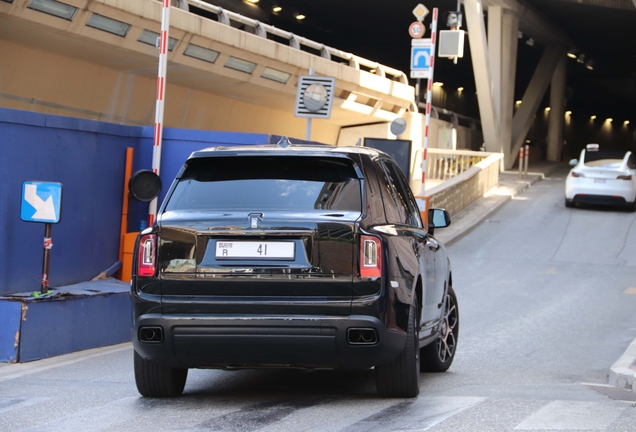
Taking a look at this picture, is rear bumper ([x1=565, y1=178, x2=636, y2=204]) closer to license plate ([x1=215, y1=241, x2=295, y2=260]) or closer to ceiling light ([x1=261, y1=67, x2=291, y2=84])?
ceiling light ([x1=261, y1=67, x2=291, y2=84])

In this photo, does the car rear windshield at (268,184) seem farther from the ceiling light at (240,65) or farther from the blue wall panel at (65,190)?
the ceiling light at (240,65)

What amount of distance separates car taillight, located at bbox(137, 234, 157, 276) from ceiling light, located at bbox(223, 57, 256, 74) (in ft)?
61.4

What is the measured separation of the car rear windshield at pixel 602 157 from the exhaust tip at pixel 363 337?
21.4 metres

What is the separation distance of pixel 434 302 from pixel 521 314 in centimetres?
599

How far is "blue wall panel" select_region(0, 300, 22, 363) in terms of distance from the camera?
338 inches

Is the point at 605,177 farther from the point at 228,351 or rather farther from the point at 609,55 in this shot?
the point at 609,55

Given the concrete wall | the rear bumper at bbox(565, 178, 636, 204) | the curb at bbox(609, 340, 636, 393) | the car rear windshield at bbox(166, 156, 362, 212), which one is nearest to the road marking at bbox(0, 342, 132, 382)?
the car rear windshield at bbox(166, 156, 362, 212)

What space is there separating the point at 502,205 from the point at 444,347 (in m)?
19.4

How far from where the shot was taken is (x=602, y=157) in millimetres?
26516

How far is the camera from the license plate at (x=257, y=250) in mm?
6023

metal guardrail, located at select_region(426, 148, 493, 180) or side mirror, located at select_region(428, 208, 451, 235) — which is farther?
metal guardrail, located at select_region(426, 148, 493, 180)

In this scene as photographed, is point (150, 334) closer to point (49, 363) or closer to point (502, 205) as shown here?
point (49, 363)

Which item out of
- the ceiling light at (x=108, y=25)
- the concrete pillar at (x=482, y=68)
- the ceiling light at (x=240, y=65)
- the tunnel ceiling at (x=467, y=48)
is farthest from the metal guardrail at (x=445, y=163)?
the ceiling light at (x=108, y=25)

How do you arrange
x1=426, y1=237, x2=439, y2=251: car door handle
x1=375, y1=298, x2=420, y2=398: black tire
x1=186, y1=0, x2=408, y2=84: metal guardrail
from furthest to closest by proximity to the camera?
x1=186, y1=0, x2=408, y2=84: metal guardrail < x1=426, y1=237, x2=439, y2=251: car door handle < x1=375, y1=298, x2=420, y2=398: black tire
